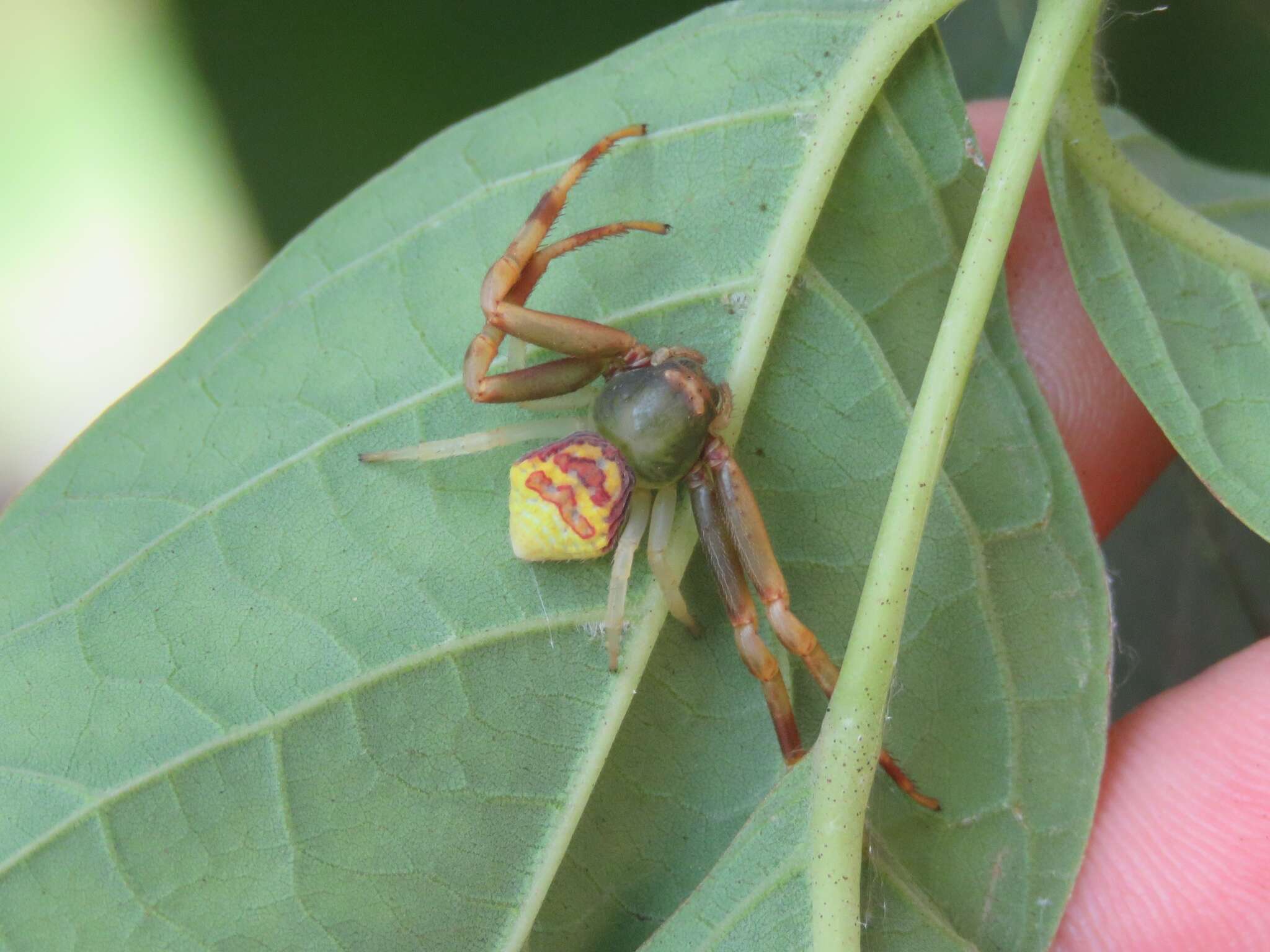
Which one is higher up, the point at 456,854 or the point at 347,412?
the point at 347,412

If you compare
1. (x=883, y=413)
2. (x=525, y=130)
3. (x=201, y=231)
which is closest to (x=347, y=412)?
(x=525, y=130)

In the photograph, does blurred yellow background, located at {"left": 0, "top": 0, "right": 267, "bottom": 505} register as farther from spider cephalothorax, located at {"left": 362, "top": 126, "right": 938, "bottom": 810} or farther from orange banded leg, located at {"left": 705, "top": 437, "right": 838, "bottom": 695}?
orange banded leg, located at {"left": 705, "top": 437, "right": 838, "bottom": 695}

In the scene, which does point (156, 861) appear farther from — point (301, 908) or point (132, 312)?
point (132, 312)

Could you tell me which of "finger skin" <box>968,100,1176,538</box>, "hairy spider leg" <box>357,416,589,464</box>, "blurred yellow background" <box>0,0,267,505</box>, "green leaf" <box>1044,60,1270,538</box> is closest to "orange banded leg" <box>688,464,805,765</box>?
"hairy spider leg" <box>357,416,589,464</box>

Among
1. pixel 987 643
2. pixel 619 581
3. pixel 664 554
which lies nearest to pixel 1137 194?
pixel 987 643

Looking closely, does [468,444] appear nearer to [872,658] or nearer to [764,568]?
[764,568]

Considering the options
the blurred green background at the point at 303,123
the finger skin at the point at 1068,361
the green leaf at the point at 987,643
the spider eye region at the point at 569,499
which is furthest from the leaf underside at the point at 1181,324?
the spider eye region at the point at 569,499

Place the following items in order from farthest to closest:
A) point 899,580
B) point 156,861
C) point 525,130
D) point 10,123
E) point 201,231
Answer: point 201,231
point 10,123
point 525,130
point 156,861
point 899,580
